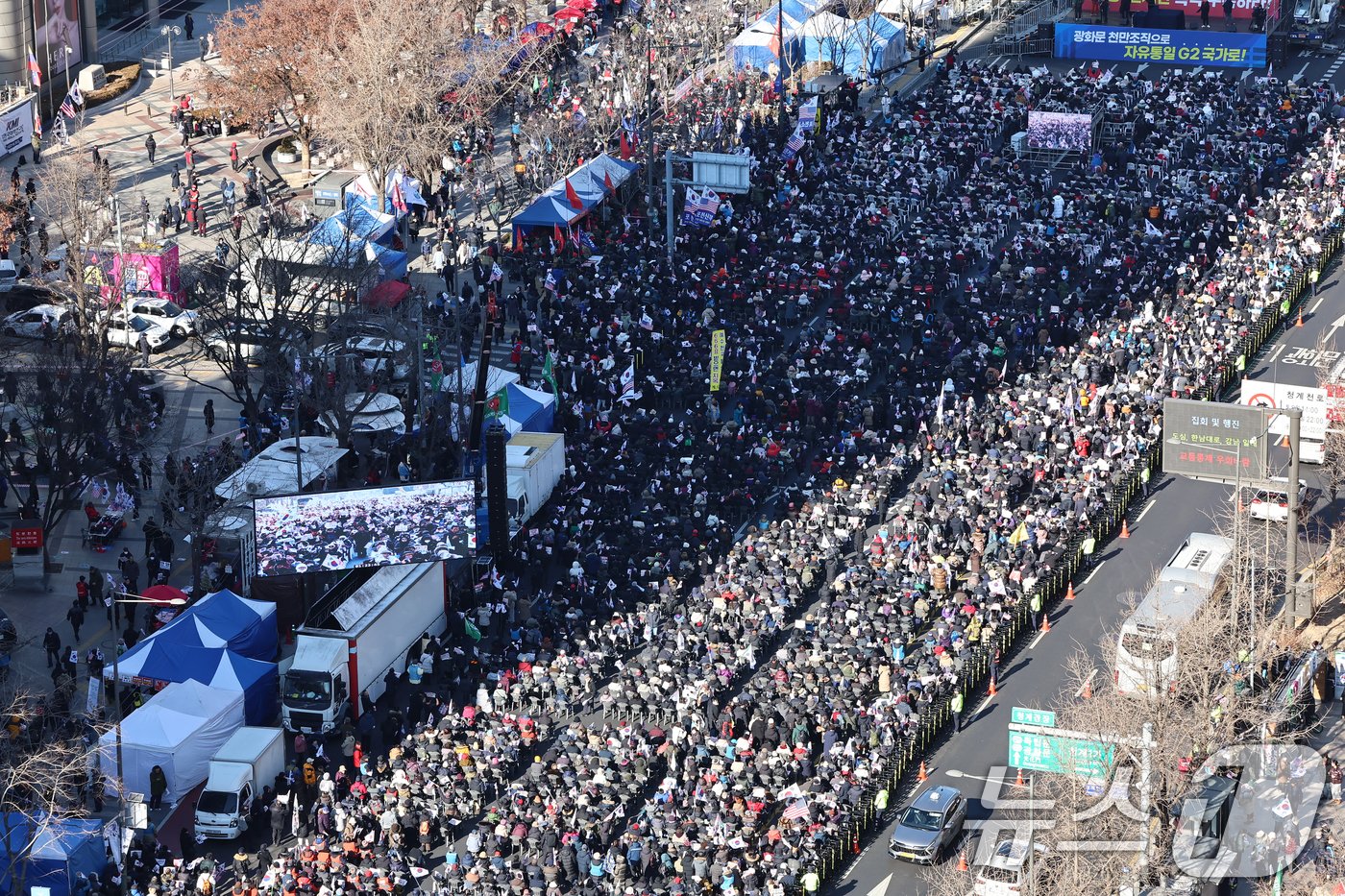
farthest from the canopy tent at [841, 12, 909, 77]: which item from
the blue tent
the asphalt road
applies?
the blue tent

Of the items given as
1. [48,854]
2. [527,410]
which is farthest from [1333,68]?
[48,854]

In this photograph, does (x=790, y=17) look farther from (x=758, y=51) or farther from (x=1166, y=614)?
(x=1166, y=614)

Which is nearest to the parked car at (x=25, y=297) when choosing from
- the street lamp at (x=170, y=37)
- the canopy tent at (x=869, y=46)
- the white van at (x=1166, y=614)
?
the street lamp at (x=170, y=37)

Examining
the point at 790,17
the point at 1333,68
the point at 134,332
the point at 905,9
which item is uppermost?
the point at 790,17

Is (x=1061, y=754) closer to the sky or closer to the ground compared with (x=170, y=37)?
closer to the ground

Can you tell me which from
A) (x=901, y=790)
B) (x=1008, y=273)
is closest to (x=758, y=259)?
(x=1008, y=273)

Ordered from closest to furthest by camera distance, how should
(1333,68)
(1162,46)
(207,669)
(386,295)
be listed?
(207,669) < (386,295) < (1333,68) < (1162,46)

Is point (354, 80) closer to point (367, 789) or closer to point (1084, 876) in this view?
point (367, 789)
